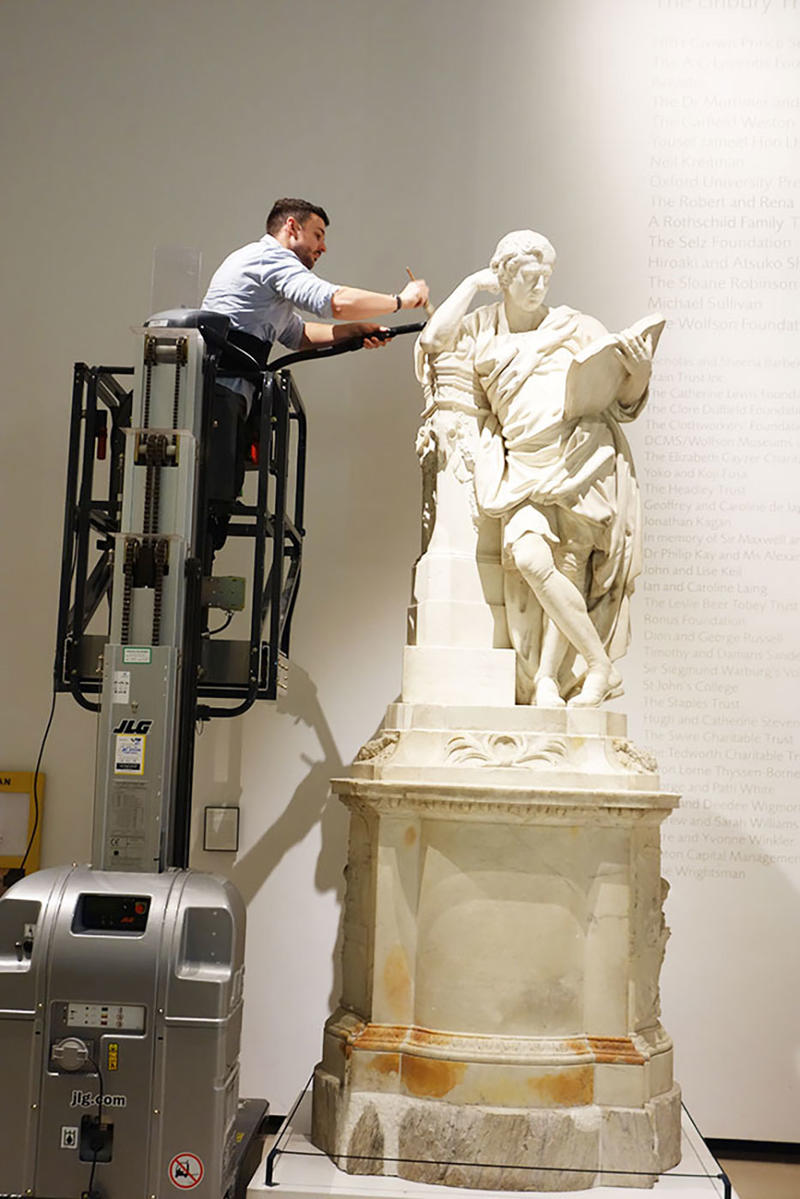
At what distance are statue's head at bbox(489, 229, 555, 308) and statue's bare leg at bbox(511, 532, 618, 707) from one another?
0.90 meters

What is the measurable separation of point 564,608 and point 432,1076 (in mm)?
1599

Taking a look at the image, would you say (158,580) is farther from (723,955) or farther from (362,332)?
(723,955)

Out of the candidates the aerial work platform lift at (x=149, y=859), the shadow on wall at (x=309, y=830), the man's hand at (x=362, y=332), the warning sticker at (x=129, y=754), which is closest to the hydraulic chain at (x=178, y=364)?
the aerial work platform lift at (x=149, y=859)

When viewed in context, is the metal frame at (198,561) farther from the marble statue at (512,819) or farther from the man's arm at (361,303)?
the marble statue at (512,819)

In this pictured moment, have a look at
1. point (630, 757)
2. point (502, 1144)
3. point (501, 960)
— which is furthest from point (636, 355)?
point (502, 1144)

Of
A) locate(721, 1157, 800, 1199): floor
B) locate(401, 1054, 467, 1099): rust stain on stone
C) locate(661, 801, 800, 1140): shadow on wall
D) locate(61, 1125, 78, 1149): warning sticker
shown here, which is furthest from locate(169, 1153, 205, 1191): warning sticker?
locate(661, 801, 800, 1140): shadow on wall

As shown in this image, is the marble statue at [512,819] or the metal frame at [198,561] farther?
the metal frame at [198,561]

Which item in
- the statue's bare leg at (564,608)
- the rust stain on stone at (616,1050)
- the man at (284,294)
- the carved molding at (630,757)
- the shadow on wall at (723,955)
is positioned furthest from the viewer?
the shadow on wall at (723,955)

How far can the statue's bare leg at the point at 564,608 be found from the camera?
4457 millimetres

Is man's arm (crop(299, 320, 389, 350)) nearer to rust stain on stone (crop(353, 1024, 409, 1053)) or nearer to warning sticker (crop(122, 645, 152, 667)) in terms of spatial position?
warning sticker (crop(122, 645, 152, 667))

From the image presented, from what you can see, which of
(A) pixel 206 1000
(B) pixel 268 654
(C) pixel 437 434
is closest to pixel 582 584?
(C) pixel 437 434

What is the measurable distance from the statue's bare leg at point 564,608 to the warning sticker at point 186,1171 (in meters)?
1.84

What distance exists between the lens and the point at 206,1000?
11.8 feet

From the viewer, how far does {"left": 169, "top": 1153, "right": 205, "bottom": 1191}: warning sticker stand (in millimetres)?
3582
